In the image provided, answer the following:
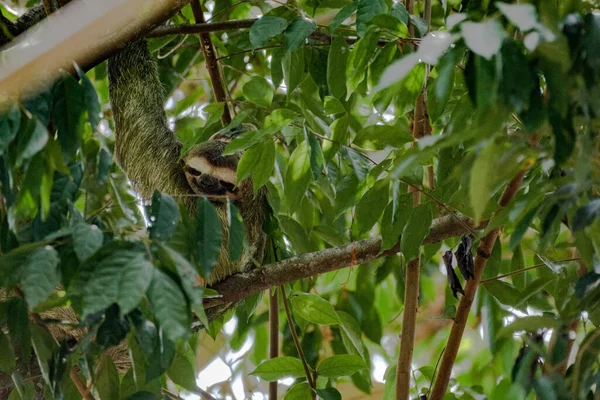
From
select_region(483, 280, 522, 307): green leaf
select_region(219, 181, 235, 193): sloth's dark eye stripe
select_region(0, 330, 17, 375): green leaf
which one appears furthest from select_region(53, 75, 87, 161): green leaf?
select_region(483, 280, 522, 307): green leaf

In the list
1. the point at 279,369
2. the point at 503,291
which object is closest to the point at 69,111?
the point at 279,369

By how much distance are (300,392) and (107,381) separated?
812 millimetres

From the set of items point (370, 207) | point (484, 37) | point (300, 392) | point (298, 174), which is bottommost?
point (300, 392)

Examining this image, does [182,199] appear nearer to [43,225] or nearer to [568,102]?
[43,225]

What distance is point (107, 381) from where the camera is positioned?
2104 millimetres

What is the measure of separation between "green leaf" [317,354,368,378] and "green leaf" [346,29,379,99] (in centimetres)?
91

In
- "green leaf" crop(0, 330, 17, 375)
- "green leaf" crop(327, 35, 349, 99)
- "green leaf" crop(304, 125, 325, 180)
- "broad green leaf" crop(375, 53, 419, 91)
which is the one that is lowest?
"green leaf" crop(0, 330, 17, 375)

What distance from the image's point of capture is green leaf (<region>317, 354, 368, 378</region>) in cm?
265

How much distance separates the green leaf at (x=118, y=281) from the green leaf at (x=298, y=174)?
1.01 meters

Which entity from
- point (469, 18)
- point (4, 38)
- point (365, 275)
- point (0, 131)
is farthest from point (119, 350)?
point (469, 18)

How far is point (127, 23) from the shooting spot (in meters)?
2.59

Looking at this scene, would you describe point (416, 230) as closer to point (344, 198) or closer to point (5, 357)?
point (344, 198)

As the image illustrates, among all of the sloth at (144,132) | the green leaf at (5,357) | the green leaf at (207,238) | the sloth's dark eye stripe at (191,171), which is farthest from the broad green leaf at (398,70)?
the sloth at (144,132)

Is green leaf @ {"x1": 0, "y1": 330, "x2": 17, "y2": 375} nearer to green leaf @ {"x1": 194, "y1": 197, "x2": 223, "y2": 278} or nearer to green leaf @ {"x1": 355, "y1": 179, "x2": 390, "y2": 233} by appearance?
green leaf @ {"x1": 194, "y1": 197, "x2": 223, "y2": 278}
